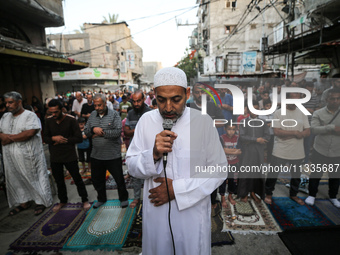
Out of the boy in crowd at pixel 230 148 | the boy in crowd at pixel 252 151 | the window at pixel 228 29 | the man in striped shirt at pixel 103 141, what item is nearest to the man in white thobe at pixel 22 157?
the man in striped shirt at pixel 103 141

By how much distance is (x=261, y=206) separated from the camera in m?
3.69

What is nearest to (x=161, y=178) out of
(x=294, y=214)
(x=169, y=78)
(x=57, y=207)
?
(x=169, y=78)

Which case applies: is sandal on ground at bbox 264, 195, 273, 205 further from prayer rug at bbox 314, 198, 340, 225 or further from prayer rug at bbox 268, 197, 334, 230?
prayer rug at bbox 314, 198, 340, 225

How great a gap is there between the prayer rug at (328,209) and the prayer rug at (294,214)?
0.25ft

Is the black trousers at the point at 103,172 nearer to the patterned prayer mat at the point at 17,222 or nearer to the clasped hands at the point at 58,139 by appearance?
the clasped hands at the point at 58,139

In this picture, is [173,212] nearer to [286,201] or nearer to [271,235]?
[271,235]

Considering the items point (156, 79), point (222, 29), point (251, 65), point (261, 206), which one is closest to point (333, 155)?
point (261, 206)

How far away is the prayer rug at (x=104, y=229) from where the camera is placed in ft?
9.31

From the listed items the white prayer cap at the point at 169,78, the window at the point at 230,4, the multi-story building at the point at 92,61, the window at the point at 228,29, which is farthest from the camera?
the multi-story building at the point at 92,61

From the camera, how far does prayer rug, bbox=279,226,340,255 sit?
52.5 inches

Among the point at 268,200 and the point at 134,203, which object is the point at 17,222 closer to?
the point at 134,203

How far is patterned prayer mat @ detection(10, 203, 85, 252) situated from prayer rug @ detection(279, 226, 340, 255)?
117 inches

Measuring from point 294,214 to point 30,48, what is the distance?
A: 369 inches

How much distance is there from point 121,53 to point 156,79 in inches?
1486
